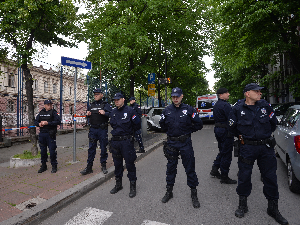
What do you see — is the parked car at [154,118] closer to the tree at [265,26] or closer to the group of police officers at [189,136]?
the tree at [265,26]

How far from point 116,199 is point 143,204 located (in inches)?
22.0

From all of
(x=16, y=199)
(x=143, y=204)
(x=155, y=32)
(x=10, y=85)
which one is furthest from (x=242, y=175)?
(x=155, y=32)

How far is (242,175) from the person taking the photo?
324 cm

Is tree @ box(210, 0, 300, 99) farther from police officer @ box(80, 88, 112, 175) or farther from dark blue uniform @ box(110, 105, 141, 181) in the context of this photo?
dark blue uniform @ box(110, 105, 141, 181)

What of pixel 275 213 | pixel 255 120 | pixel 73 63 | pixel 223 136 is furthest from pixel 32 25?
pixel 275 213

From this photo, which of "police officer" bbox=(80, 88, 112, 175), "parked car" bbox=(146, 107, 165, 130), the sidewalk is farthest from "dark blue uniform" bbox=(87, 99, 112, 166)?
"parked car" bbox=(146, 107, 165, 130)

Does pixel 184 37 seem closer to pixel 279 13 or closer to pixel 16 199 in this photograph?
pixel 279 13

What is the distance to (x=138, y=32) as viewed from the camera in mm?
9312

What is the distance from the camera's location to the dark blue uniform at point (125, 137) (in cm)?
418

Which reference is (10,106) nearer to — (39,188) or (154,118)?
(39,188)

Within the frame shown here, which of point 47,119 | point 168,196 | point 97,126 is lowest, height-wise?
point 168,196

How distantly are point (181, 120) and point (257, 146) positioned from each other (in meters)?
→ 1.21

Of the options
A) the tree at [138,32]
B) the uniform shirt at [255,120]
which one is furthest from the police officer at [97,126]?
the tree at [138,32]

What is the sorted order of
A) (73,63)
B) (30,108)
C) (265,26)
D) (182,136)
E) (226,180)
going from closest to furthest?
(182,136) → (226,180) → (73,63) → (30,108) → (265,26)
